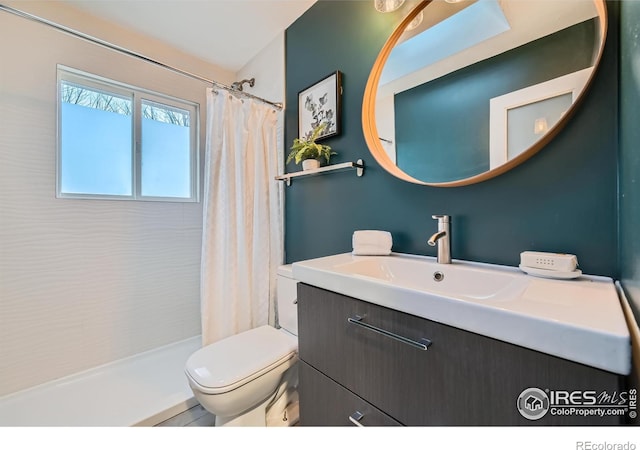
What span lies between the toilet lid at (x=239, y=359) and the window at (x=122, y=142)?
4.30 feet

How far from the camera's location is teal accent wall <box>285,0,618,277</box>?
2.34 feet

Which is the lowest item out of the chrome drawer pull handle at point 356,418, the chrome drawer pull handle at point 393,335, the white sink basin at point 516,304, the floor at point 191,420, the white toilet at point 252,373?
the floor at point 191,420

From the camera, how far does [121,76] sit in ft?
5.65

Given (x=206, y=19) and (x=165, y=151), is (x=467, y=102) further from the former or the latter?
(x=165, y=151)

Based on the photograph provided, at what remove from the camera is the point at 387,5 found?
1.15 metres

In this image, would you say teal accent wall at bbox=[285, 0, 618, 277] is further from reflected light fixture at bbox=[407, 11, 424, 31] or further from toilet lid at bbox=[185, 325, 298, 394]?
toilet lid at bbox=[185, 325, 298, 394]

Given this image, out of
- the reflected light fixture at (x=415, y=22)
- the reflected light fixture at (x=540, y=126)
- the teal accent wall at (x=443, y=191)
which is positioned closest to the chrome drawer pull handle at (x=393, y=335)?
the teal accent wall at (x=443, y=191)

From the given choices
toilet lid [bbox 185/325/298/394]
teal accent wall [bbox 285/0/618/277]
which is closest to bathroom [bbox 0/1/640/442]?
teal accent wall [bbox 285/0/618/277]

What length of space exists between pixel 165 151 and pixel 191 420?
1.84m

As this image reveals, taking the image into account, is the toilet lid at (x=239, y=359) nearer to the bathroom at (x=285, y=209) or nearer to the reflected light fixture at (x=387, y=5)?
the bathroom at (x=285, y=209)

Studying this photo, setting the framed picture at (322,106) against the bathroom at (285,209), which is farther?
the framed picture at (322,106)

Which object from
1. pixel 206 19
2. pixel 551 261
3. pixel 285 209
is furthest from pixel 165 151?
pixel 551 261

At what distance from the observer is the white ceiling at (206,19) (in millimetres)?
1517
